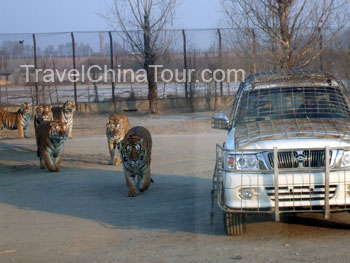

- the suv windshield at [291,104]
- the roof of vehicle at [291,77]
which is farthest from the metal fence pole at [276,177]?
the roof of vehicle at [291,77]

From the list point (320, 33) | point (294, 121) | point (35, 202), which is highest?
point (320, 33)

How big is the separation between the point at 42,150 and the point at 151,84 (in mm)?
14575

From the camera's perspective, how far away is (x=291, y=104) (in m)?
8.13

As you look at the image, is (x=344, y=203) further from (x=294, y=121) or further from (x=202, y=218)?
(x=202, y=218)

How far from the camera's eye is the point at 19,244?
7.26 m

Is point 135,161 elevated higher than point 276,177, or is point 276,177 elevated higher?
point 276,177

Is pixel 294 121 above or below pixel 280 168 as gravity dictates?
above

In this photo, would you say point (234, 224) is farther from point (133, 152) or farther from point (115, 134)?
point (115, 134)

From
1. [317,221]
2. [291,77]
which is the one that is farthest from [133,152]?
[317,221]

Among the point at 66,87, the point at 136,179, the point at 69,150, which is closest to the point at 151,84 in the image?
the point at 66,87

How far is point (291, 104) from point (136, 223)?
2.86m

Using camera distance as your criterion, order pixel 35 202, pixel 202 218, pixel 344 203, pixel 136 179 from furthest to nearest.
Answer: pixel 136 179, pixel 35 202, pixel 202 218, pixel 344 203

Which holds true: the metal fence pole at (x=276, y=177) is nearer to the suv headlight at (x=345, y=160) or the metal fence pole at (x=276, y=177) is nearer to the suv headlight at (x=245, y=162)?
the suv headlight at (x=245, y=162)

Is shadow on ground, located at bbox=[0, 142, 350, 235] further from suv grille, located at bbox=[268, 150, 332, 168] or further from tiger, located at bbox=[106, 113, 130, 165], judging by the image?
suv grille, located at bbox=[268, 150, 332, 168]
